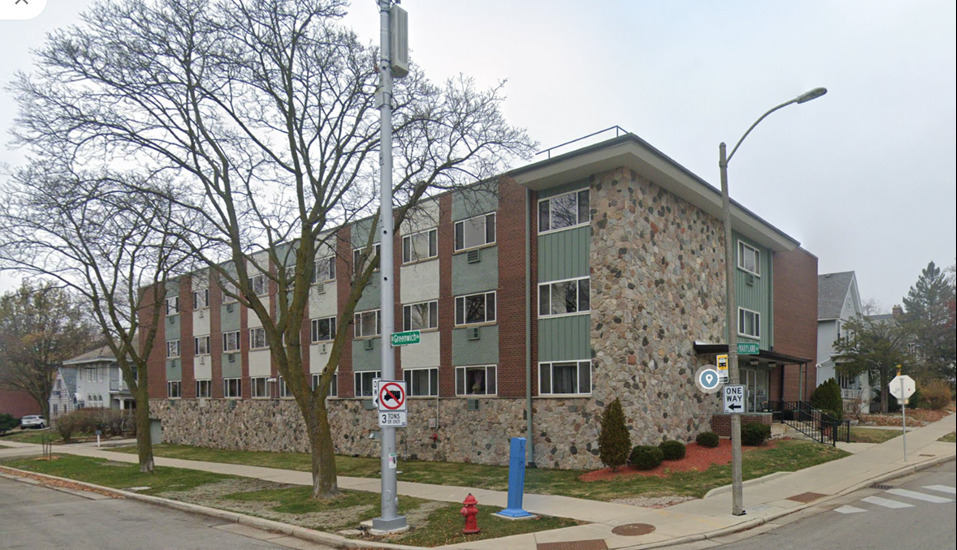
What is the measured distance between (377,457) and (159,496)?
10.2 metres

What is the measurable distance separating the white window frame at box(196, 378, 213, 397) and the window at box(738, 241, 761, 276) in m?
31.2

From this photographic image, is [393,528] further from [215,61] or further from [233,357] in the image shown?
[233,357]

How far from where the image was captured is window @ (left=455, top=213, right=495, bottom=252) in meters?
25.1

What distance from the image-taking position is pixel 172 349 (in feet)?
152

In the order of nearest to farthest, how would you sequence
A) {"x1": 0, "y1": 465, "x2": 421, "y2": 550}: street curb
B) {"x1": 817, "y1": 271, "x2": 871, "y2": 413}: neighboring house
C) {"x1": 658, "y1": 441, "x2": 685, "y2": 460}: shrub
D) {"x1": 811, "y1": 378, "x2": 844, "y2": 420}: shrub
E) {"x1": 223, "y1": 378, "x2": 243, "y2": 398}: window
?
{"x1": 0, "y1": 465, "x2": 421, "y2": 550}: street curb, {"x1": 658, "y1": 441, "x2": 685, "y2": 460}: shrub, {"x1": 811, "y1": 378, "x2": 844, "y2": 420}: shrub, {"x1": 223, "y1": 378, "x2": 243, "y2": 398}: window, {"x1": 817, "y1": 271, "x2": 871, "y2": 413}: neighboring house

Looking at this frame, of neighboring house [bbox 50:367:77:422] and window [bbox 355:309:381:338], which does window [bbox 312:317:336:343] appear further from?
neighboring house [bbox 50:367:77:422]

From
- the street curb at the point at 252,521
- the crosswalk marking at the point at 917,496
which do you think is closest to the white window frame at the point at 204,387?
the street curb at the point at 252,521

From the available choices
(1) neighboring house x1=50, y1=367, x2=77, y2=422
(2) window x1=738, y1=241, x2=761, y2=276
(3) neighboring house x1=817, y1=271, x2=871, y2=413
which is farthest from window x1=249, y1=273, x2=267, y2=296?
(1) neighboring house x1=50, y1=367, x2=77, y2=422

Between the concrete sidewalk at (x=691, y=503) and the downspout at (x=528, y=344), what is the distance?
4.42m

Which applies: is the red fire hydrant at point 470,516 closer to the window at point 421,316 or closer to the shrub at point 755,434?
the shrub at point 755,434

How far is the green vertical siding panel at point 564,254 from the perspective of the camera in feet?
72.7

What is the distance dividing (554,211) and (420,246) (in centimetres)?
676

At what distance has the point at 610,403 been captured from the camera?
20.1 meters

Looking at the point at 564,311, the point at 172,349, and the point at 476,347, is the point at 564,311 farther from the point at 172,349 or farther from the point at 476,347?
the point at 172,349
